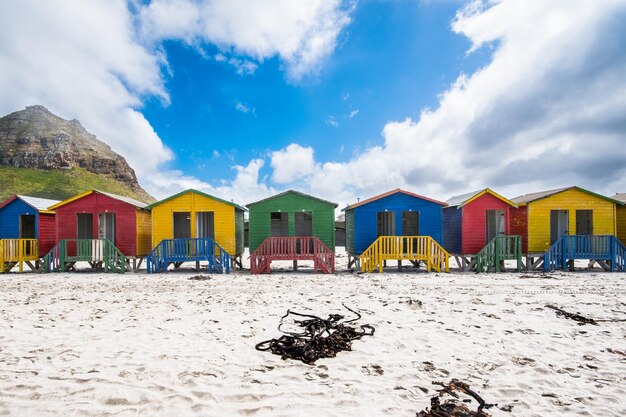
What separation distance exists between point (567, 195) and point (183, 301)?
774 inches

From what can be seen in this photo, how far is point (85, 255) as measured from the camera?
650 inches

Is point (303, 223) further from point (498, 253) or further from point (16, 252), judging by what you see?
point (16, 252)

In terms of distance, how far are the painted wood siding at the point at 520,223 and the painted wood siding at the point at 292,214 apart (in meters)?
10.5

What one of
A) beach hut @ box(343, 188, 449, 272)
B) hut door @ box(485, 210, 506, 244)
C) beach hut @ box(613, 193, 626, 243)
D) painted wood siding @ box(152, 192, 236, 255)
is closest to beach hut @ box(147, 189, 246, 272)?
painted wood siding @ box(152, 192, 236, 255)

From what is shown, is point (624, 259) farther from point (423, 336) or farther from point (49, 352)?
point (49, 352)

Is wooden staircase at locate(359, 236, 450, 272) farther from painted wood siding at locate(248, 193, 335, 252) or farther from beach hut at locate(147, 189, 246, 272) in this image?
beach hut at locate(147, 189, 246, 272)

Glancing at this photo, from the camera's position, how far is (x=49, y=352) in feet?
16.8

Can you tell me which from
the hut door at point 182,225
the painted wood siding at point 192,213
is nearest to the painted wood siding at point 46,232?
the painted wood siding at point 192,213

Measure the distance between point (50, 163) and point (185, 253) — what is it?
331ft

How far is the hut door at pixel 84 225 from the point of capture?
18.6m

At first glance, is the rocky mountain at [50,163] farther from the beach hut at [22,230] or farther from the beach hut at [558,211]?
the beach hut at [558,211]

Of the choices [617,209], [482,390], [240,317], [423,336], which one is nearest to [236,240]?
[240,317]

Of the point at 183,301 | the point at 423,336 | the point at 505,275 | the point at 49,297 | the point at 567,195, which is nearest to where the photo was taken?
the point at 423,336

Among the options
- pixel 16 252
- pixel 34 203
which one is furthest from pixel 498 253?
pixel 34 203
